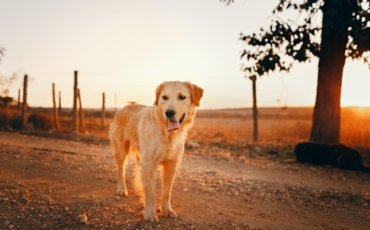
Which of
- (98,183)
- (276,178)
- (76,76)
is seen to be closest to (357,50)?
(276,178)

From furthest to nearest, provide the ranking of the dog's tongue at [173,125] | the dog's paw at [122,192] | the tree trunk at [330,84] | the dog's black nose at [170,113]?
1. the tree trunk at [330,84]
2. the dog's paw at [122,192]
3. the dog's tongue at [173,125]
4. the dog's black nose at [170,113]

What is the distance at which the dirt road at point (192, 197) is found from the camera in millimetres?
4230

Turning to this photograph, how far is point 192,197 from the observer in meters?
5.71

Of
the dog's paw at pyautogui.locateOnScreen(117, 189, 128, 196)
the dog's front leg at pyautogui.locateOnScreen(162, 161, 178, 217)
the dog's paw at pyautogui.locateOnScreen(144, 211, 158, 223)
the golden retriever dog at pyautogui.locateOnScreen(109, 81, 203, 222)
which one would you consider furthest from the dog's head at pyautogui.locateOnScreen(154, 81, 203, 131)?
the dog's paw at pyautogui.locateOnScreen(117, 189, 128, 196)

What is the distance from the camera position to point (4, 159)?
22.4 feet

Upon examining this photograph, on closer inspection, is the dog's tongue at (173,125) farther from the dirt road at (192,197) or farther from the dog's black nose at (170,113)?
the dirt road at (192,197)

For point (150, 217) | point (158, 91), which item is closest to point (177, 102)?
point (158, 91)

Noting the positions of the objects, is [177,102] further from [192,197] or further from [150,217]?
[192,197]

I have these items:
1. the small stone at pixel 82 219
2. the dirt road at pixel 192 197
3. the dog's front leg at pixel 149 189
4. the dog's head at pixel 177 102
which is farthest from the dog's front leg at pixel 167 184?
the small stone at pixel 82 219

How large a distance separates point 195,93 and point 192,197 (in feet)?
7.02

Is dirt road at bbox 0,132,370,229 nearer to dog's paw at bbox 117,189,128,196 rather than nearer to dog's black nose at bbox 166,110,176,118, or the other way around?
dog's paw at bbox 117,189,128,196

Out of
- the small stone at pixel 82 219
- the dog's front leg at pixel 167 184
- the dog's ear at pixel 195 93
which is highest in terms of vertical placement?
the dog's ear at pixel 195 93

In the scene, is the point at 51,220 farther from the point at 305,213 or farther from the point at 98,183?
the point at 305,213

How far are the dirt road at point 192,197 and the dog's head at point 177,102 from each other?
1.38 meters
